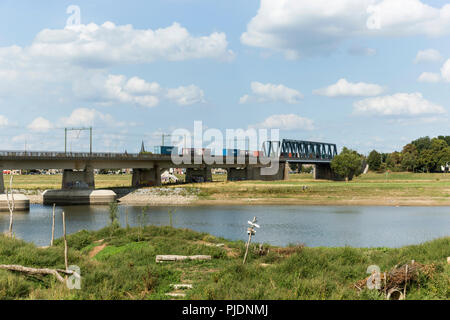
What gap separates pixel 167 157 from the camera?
103188mm

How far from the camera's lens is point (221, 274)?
1803 cm

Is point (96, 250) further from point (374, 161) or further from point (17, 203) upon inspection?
point (374, 161)

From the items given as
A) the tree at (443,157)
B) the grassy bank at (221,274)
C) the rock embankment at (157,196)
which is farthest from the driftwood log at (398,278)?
the tree at (443,157)

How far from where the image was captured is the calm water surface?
40.4 meters

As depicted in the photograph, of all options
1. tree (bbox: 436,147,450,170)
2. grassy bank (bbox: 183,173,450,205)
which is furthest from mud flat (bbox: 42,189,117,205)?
tree (bbox: 436,147,450,170)

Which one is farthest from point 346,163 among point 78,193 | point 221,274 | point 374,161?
point 221,274

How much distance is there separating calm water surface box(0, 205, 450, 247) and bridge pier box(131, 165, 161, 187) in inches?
1240

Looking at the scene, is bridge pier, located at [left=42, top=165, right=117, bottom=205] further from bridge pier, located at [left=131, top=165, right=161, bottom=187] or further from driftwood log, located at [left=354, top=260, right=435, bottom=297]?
driftwood log, located at [left=354, top=260, right=435, bottom=297]

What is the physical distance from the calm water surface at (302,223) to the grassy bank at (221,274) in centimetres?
1247

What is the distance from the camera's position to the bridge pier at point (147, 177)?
4149 inches

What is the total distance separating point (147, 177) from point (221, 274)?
90.5 meters
